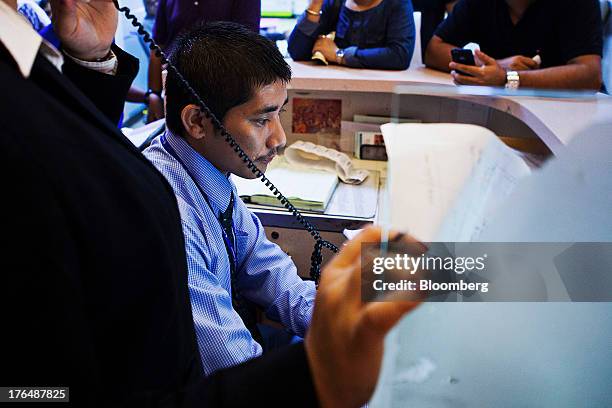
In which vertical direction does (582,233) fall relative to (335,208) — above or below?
above

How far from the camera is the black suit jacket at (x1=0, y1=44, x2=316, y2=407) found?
339 millimetres

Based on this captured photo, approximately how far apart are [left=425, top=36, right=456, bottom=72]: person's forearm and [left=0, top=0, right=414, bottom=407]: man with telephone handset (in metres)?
1.52

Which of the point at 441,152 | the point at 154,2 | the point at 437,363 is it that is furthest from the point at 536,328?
the point at 154,2

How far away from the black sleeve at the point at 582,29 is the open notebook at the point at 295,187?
2.94ft

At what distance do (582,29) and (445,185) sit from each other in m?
1.51

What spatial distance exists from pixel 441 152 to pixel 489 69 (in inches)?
46.3

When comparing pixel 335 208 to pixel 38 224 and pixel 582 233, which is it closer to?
pixel 582 233

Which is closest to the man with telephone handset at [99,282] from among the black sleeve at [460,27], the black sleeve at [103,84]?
the black sleeve at [103,84]

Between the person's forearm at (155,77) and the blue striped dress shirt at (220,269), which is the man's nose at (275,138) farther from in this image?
the person's forearm at (155,77)

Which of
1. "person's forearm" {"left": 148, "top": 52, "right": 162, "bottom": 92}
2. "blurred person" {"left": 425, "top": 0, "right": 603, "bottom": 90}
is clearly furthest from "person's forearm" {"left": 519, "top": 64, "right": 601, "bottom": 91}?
"person's forearm" {"left": 148, "top": 52, "right": 162, "bottom": 92}

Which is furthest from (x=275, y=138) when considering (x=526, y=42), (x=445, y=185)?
(x=526, y=42)

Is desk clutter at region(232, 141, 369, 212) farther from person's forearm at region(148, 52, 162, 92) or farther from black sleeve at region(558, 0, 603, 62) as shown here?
person's forearm at region(148, 52, 162, 92)

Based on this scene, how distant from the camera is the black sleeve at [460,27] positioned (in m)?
1.82

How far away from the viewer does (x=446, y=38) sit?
6.05ft
